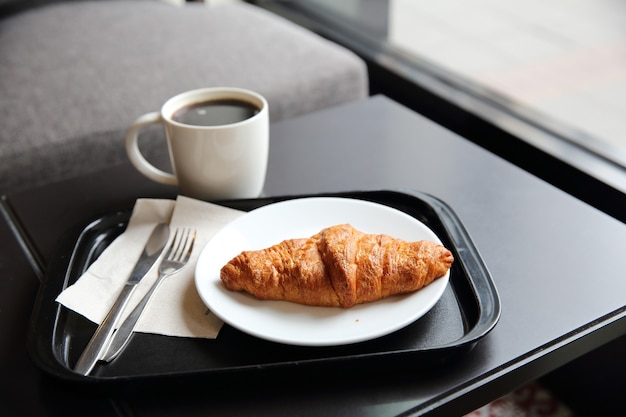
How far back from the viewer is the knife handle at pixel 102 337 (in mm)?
558

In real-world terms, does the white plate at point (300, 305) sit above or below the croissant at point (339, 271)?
below

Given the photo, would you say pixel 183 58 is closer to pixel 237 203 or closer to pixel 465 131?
pixel 465 131

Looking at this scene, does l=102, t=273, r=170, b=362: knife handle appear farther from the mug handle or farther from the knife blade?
the mug handle

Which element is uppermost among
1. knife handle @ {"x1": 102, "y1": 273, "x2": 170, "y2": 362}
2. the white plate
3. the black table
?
the white plate

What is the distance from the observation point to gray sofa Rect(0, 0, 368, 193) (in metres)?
1.21

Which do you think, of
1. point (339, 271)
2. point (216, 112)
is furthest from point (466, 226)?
point (216, 112)

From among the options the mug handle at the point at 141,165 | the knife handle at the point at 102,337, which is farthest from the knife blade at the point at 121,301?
the mug handle at the point at 141,165

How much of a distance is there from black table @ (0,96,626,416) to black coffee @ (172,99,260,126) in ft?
0.37

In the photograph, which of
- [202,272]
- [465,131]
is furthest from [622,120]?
[202,272]

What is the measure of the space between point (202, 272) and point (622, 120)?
4.03 feet

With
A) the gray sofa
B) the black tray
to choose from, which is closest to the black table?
the black tray

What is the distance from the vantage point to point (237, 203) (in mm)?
786

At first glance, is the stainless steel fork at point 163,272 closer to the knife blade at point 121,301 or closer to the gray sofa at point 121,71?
the knife blade at point 121,301

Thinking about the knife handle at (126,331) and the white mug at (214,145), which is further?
the white mug at (214,145)
